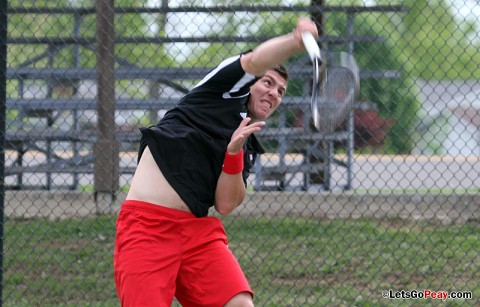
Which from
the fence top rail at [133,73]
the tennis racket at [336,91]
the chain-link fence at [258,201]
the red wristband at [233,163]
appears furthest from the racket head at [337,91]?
the fence top rail at [133,73]

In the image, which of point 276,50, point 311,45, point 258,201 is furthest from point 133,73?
point 311,45

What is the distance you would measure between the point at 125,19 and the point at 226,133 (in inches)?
162

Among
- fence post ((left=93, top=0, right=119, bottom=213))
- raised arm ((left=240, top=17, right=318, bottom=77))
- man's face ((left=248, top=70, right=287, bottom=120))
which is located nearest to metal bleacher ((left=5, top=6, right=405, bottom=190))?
fence post ((left=93, top=0, right=119, bottom=213))

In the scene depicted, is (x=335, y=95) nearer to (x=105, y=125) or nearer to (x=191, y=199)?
(x=191, y=199)

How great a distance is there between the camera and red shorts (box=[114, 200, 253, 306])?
3451 mm

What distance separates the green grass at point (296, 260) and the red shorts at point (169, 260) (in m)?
2.16

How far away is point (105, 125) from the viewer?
6953 mm

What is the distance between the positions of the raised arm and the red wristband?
38 cm

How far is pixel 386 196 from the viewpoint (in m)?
6.80

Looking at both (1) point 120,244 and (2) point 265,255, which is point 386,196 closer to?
(2) point 265,255

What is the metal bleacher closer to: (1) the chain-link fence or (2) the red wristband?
(1) the chain-link fence

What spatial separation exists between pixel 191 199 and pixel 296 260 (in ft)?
9.63

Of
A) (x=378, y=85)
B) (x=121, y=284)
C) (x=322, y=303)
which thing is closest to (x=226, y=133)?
(x=121, y=284)

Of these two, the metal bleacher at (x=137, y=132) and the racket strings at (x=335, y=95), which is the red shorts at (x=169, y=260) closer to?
the racket strings at (x=335, y=95)
